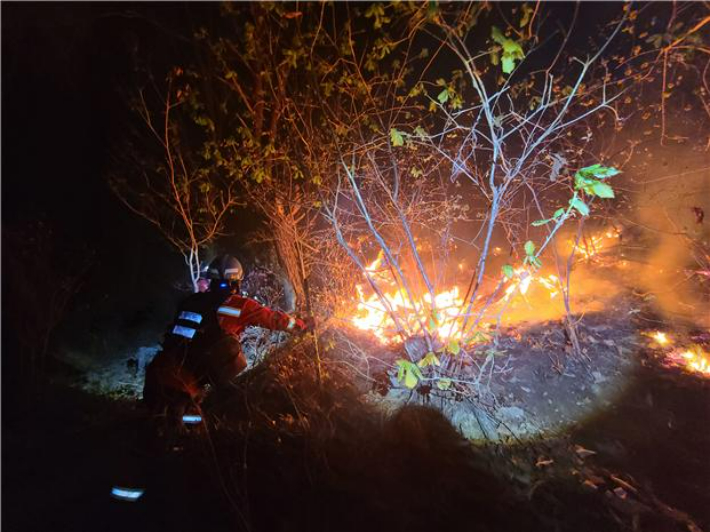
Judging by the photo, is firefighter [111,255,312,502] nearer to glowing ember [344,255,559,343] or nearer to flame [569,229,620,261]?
glowing ember [344,255,559,343]

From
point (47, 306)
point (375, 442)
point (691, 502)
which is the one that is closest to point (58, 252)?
point (47, 306)

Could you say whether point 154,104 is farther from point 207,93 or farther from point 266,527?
point 266,527

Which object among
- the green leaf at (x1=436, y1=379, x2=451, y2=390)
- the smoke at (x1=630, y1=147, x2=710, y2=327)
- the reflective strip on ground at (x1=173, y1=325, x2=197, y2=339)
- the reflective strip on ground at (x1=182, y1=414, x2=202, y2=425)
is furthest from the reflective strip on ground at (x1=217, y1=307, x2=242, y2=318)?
the smoke at (x1=630, y1=147, x2=710, y2=327)

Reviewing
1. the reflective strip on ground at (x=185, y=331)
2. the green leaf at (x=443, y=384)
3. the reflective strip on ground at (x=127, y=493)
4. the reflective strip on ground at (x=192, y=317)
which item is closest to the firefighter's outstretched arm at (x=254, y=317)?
the reflective strip on ground at (x=192, y=317)

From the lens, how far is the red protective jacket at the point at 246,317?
4312 mm

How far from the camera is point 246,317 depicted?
14.6 ft

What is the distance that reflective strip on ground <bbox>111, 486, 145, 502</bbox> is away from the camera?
354cm

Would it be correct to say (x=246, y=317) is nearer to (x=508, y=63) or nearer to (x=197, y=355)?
(x=197, y=355)

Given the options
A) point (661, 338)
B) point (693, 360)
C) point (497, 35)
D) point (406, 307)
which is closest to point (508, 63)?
point (497, 35)

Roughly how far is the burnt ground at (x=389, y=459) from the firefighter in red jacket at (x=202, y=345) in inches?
23.0

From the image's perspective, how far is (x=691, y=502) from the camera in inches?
141

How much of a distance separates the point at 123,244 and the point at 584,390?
34.2 feet

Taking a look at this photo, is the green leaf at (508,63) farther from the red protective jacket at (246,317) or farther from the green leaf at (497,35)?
the red protective jacket at (246,317)

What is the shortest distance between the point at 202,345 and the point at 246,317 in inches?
23.4
